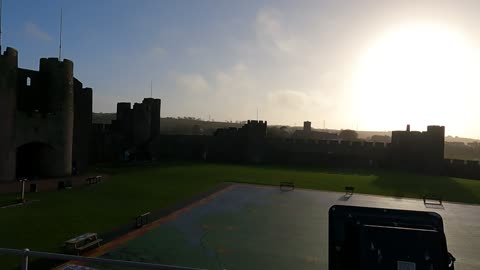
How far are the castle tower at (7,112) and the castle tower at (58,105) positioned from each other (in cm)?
331

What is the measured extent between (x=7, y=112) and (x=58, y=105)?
4.21 meters

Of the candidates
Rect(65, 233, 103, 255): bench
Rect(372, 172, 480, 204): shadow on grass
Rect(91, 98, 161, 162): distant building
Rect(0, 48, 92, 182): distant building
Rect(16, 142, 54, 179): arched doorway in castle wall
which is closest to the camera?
Rect(65, 233, 103, 255): bench

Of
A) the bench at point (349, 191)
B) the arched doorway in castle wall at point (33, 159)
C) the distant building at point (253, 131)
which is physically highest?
the distant building at point (253, 131)

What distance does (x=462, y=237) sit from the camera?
47.2 ft

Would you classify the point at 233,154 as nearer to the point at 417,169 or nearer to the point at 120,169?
the point at 120,169

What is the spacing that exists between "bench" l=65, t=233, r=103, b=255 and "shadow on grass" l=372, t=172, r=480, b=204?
59.6 ft

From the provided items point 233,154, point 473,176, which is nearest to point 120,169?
point 233,154

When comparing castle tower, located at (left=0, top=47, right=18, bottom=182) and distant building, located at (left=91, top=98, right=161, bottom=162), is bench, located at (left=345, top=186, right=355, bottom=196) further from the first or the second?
distant building, located at (left=91, top=98, right=161, bottom=162)

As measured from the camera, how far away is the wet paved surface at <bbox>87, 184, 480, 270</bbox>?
11.0 metres

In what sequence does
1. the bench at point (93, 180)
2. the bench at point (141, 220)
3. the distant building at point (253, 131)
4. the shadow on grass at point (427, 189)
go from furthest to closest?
1. the distant building at point (253, 131)
2. the bench at point (93, 180)
3. the shadow on grass at point (427, 189)
4. the bench at point (141, 220)

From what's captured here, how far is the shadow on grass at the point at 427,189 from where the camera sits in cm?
2364

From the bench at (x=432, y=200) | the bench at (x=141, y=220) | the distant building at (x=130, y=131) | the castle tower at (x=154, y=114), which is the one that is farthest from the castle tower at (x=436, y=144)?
the bench at (x=141, y=220)

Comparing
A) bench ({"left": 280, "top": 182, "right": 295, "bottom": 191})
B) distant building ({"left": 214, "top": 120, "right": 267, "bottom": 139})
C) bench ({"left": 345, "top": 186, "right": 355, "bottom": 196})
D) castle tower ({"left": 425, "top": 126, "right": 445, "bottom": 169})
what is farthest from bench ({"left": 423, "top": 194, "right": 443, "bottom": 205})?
distant building ({"left": 214, "top": 120, "right": 267, "bottom": 139})

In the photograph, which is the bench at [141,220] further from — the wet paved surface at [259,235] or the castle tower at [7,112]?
the castle tower at [7,112]
